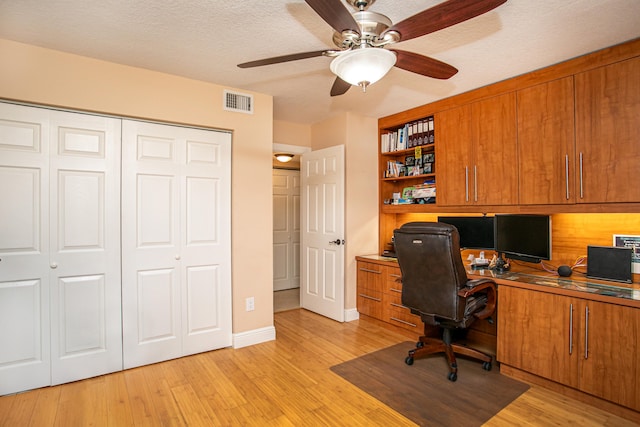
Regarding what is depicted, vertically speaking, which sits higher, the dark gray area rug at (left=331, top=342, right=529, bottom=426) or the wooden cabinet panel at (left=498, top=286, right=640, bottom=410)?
the wooden cabinet panel at (left=498, top=286, right=640, bottom=410)

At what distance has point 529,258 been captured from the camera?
9.29 feet

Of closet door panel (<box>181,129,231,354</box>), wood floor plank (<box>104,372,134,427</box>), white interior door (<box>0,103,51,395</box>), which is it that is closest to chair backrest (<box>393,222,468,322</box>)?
closet door panel (<box>181,129,231,354</box>)

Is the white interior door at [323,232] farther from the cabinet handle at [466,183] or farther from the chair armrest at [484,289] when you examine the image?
the chair armrest at [484,289]

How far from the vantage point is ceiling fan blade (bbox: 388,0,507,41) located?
137 centimetres

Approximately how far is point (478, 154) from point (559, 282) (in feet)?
4.32

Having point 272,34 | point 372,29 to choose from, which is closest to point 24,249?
point 272,34

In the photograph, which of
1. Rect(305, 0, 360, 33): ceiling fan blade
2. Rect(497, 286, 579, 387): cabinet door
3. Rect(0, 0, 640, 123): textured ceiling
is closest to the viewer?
Rect(305, 0, 360, 33): ceiling fan blade

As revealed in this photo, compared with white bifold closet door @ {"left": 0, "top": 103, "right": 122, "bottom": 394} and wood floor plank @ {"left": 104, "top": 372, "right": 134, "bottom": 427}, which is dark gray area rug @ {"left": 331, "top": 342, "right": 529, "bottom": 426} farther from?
white bifold closet door @ {"left": 0, "top": 103, "right": 122, "bottom": 394}

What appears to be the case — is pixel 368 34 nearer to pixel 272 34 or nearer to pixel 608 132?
pixel 272 34

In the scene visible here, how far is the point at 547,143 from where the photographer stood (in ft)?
8.83

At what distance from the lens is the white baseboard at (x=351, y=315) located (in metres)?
3.90

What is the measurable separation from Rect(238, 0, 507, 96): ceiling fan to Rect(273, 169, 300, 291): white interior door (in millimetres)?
3761

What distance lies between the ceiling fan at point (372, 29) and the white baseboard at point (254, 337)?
96.1 inches

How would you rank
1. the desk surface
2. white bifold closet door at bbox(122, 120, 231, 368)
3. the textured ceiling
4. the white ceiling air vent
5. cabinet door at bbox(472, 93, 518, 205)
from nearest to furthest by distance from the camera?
the textured ceiling → the desk surface → white bifold closet door at bbox(122, 120, 231, 368) → cabinet door at bbox(472, 93, 518, 205) → the white ceiling air vent
